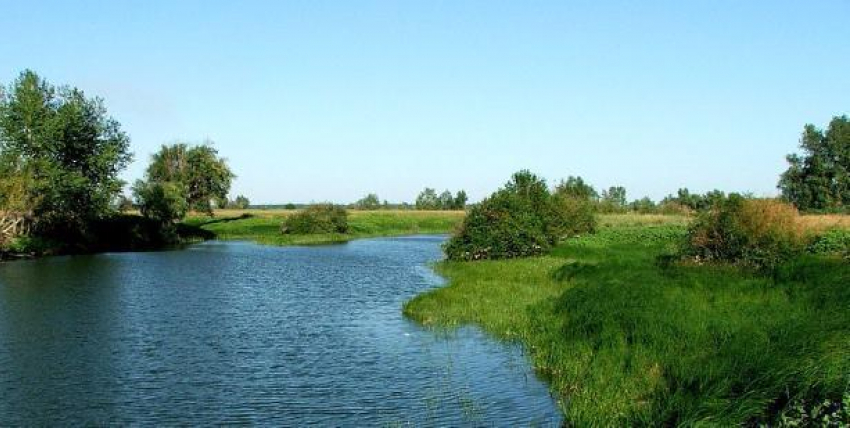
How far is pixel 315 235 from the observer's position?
109500 millimetres

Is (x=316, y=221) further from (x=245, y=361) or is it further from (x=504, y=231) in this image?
(x=245, y=361)

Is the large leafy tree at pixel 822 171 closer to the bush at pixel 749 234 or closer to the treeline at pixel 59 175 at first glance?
the bush at pixel 749 234

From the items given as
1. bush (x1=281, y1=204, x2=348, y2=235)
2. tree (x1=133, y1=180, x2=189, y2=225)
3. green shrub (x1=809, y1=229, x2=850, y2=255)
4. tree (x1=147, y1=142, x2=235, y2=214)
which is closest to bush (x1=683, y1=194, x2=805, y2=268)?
green shrub (x1=809, y1=229, x2=850, y2=255)

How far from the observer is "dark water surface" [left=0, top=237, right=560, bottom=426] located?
57.2 ft

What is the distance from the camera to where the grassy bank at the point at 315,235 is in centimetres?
10600

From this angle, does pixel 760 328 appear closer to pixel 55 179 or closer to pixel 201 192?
pixel 55 179

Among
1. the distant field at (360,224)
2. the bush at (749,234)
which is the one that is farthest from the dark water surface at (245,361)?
Answer: the distant field at (360,224)

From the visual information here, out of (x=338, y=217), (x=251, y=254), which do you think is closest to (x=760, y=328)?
(x=251, y=254)

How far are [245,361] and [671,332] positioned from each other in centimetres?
1291

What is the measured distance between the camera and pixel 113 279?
157ft

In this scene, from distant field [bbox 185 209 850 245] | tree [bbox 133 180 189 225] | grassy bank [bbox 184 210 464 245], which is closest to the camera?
tree [bbox 133 180 189 225]

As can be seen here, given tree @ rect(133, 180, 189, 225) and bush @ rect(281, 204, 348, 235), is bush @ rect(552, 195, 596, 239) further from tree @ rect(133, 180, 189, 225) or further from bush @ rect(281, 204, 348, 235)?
tree @ rect(133, 180, 189, 225)

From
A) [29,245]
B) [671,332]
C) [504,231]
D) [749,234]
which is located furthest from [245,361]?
[29,245]

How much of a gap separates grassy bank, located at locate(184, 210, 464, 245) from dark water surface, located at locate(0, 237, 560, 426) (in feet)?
199
